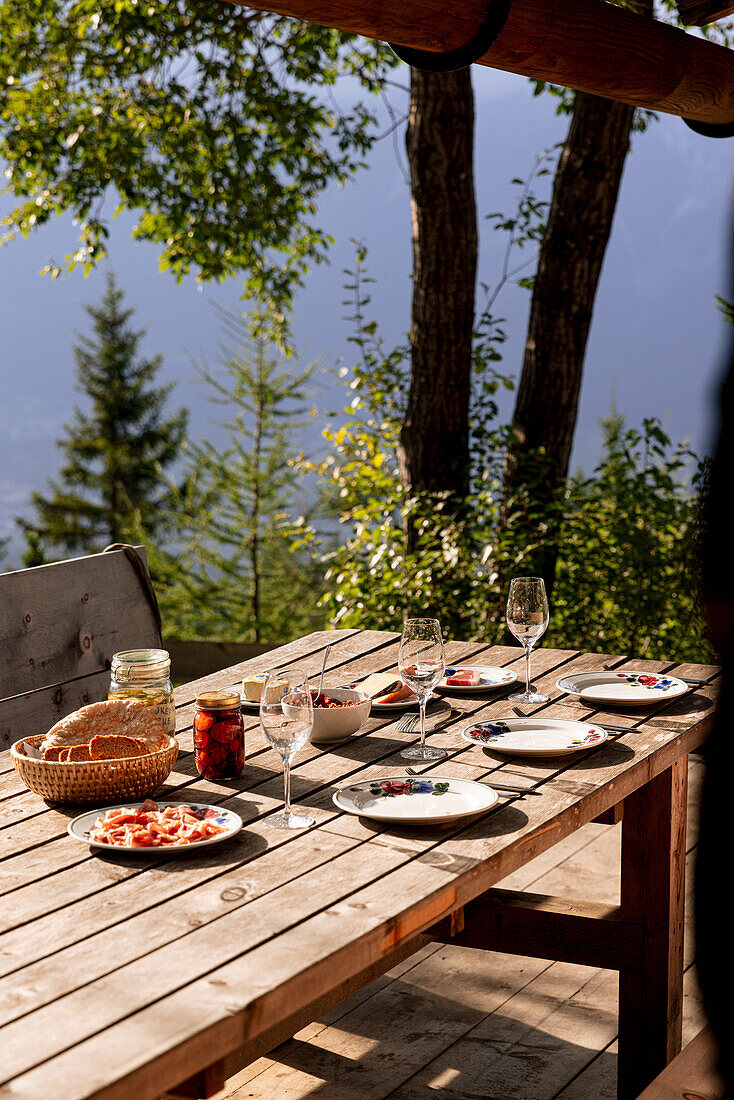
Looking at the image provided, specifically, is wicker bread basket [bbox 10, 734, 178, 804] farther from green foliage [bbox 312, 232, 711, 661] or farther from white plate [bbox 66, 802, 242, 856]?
green foliage [bbox 312, 232, 711, 661]

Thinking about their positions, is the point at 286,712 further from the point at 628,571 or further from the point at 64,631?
the point at 628,571

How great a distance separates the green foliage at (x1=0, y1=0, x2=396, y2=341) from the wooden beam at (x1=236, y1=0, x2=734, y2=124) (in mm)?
3537

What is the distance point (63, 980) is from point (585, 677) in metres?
1.38

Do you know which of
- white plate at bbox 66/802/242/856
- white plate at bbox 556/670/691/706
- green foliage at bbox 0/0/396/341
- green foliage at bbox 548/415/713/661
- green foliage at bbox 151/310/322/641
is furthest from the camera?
green foliage at bbox 151/310/322/641

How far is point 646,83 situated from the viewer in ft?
7.33

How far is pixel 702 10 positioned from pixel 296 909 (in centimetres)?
192

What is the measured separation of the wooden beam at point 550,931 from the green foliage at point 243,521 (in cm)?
570

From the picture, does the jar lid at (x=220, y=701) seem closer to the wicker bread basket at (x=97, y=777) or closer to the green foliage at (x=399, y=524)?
the wicker bread basket at (x=97, y=777)

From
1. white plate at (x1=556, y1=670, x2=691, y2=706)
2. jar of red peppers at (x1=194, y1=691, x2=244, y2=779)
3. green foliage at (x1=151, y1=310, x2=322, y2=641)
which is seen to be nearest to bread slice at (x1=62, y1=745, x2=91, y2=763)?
jar of red peppers at (x1=194, y1=691, x2=244, y2=779)

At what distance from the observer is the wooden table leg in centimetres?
211

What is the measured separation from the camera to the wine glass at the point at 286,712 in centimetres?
142

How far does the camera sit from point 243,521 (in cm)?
834

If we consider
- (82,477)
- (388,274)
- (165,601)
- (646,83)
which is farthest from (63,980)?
(388,274)

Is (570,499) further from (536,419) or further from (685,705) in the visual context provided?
(685,705)
